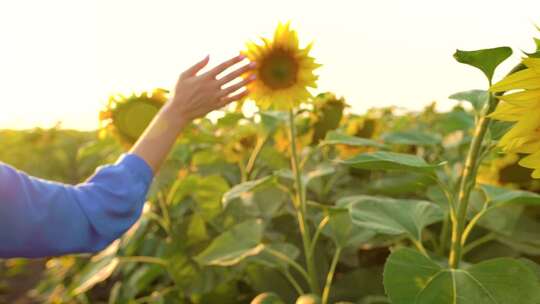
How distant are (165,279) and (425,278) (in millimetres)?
1778

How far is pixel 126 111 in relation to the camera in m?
2.34

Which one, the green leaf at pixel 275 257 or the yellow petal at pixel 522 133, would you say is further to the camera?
the green leaf at pixel 275 257

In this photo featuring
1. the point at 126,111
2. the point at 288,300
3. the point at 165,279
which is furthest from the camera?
the point at 165,279

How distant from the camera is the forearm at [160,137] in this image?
Answer: 1.63 metres

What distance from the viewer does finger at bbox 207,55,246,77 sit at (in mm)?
1646

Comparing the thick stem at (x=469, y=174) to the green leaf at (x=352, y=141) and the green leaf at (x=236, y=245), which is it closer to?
the green leaf at (x=352, y=141)

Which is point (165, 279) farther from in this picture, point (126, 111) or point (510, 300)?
point (510, 300)

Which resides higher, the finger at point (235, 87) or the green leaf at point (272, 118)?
the finger at point (235, 87)

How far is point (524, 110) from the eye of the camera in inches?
32.4

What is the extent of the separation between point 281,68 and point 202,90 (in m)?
0.33

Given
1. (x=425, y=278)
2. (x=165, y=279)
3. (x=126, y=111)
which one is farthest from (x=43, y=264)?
(x=425, y=278)

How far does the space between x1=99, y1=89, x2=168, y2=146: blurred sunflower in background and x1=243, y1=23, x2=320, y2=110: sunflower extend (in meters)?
0.60

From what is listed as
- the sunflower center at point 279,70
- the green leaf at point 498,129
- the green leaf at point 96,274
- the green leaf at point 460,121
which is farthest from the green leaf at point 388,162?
the green leaf at point 96,274

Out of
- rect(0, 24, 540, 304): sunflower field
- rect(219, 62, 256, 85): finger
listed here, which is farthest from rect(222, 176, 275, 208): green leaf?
rect(219, 62, 256, 85): finger
